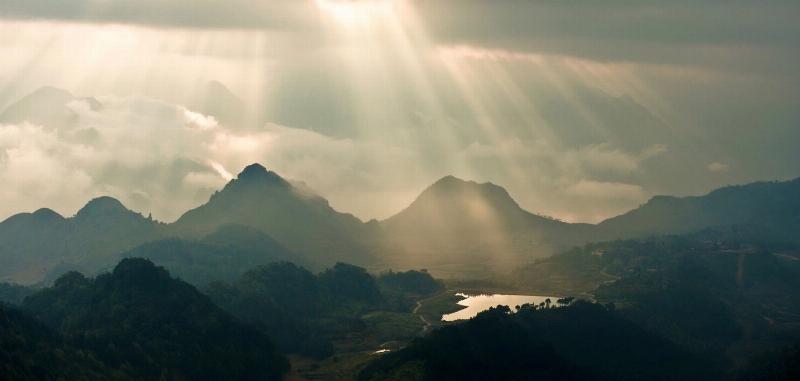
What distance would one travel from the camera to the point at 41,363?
Answer: 175750 millimetres

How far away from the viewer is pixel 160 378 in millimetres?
197625

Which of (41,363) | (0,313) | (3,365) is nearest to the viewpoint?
(3,365)

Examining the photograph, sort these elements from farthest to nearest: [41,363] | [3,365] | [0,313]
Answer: [0,313] < [41,363] < [3,365]

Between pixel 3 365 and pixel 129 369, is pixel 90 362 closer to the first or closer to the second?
pixel 129 369

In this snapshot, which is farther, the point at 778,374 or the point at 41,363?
the point at 778,374

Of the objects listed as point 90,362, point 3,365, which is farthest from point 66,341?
point 3,365

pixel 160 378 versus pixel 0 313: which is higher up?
pixel 0 313

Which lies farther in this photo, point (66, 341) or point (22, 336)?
point (66, 341)

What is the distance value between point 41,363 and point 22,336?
37.5 ft

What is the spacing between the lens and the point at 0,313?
188000 mm

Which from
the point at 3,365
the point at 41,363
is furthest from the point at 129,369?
the point at 3,365

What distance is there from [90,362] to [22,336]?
1545 centimetres

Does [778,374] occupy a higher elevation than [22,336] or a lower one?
lower

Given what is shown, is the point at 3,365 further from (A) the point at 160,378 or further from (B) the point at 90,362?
(A) the point at 160,378
